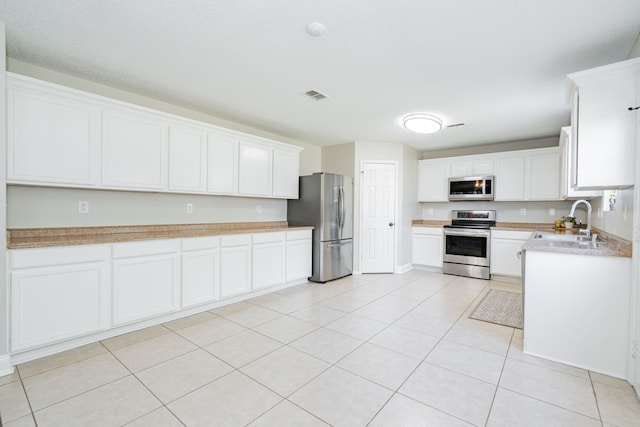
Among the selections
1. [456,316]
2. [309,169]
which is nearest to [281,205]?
[309,169]

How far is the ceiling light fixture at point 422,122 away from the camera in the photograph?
3770 millimetres

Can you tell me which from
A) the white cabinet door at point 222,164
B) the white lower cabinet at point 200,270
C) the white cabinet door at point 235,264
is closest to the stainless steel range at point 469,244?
the white cabinet door at point 235,264

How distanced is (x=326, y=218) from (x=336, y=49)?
2745 millimetres

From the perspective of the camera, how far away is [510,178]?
4934 millimetres

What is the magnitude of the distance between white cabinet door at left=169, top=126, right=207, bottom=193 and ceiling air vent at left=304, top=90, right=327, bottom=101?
138 cm

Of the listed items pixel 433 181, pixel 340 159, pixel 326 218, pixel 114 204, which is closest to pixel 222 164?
pixel 114 204

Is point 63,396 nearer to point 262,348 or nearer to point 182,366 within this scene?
point 182,366

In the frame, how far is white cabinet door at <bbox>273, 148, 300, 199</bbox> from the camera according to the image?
450 centimetres

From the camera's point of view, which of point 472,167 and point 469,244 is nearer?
point 469,244

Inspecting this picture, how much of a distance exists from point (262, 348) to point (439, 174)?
15.2ft

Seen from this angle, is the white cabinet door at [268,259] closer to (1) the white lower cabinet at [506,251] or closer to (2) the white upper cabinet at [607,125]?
(2) the white upper cabinet at [607,125]

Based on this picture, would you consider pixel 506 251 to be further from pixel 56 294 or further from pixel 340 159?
pixel 56 294

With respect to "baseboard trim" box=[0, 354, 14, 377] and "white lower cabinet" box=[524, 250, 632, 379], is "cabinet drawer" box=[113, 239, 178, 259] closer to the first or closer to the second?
"baseboard trim" box=[0, 354, 14, 377]

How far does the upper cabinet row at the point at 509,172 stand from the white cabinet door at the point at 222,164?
373 centimetres
